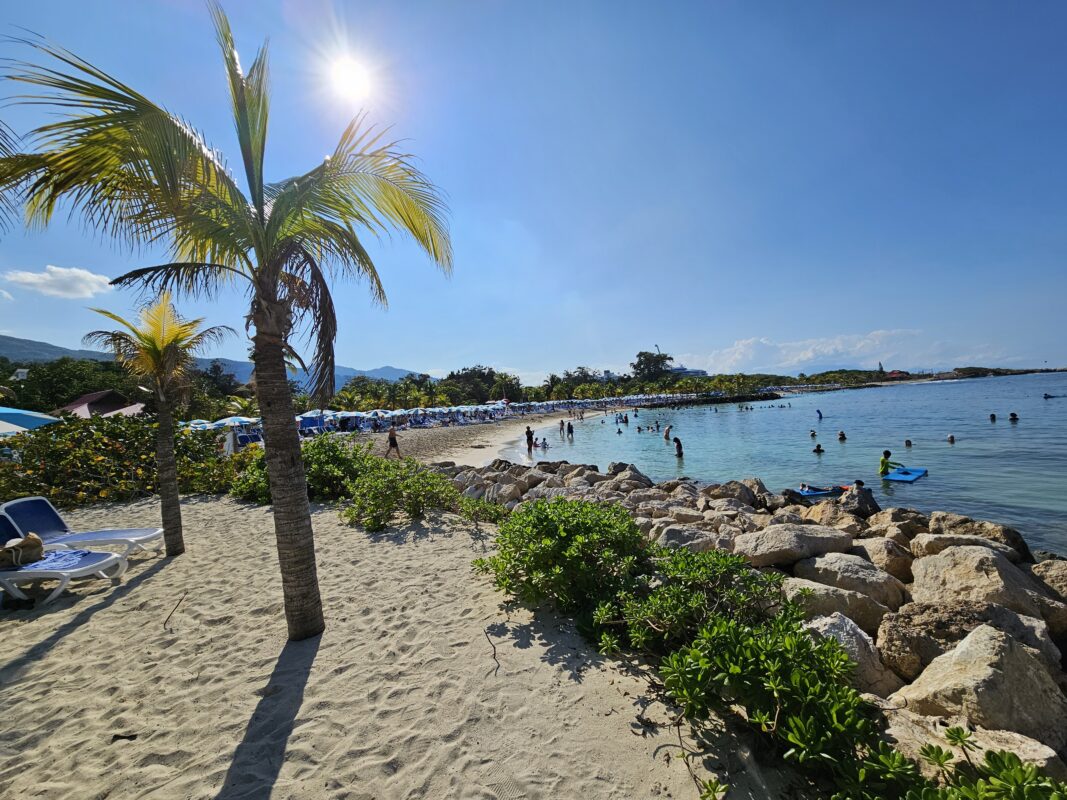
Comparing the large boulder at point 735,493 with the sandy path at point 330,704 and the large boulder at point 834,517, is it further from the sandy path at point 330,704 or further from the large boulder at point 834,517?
the sandy path at point 330,704

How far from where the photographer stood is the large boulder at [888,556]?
5180 millimetres

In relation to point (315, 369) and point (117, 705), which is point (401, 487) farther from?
point (117, 705)

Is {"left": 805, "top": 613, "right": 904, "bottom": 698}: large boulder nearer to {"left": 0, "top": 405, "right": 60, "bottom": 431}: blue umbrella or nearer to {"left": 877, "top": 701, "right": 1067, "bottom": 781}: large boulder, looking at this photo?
{"left": 877, "top": 701, "right": 1067, "bottom": 781}: large boulder

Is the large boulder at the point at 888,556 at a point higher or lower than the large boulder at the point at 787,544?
lower

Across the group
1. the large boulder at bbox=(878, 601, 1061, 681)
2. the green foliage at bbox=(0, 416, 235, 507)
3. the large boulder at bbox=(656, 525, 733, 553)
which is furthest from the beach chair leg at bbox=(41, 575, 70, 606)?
the large boulder at bbox=(878, 601, 1061, 681)

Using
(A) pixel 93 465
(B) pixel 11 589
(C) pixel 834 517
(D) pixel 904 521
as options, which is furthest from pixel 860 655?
(A) pixel 93 465

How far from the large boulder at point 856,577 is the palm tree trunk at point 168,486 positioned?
863 centimetres

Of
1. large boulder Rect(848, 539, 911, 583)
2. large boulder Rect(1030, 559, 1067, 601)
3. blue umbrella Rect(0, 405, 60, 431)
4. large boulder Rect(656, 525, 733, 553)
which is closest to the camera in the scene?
large boulder Rect(1030, 559, 1067, 601)

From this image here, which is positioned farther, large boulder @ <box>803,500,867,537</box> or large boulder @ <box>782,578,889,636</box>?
large boulder @ <box>803,500,867,537</box>

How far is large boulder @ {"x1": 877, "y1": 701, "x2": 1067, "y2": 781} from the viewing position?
206 centimetres

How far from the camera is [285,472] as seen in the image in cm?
381

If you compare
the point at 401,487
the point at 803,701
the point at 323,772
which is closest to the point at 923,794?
the point at 803,701

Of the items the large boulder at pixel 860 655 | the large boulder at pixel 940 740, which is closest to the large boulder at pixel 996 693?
the large boulder at pixel 940 740

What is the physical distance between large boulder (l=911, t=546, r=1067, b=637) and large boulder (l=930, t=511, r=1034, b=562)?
1703mm
